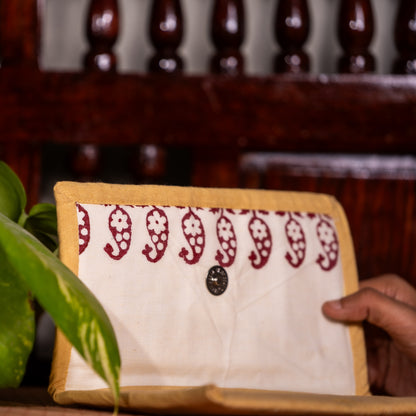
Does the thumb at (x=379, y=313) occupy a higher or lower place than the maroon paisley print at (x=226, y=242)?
lower

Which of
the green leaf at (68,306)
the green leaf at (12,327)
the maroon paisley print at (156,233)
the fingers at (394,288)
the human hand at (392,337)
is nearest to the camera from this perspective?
the green leaf at (68,306)

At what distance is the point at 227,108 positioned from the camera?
37.5 inches

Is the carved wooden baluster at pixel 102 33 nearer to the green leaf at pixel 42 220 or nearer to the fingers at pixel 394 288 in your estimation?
the green leaf at pixel 42 220

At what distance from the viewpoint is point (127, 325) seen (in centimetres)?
52

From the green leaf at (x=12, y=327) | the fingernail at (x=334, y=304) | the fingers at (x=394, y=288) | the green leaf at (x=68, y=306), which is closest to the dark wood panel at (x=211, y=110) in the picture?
the fingers at (x=394, y=288)

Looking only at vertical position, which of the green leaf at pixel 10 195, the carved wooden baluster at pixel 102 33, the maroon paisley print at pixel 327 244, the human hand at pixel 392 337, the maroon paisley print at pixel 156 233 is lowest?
the human hand at pixel 392 337

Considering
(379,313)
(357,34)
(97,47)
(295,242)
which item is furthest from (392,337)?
(97,47)

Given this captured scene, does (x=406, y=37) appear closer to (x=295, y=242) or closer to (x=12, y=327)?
(x=295, y=242)

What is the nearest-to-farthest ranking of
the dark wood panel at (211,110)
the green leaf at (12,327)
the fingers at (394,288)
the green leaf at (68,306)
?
1. the green leaf at (68,306)
2. the green leaf at (12,327)
3. the fingers at (394,288)
4. the dark wood panel at (211,110)

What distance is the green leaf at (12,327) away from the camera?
431mm

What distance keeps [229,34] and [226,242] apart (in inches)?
20.7

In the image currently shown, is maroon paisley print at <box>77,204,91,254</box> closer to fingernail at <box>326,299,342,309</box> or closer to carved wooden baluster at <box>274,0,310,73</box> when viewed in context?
fingernail at <box>326,299,342,309</box>

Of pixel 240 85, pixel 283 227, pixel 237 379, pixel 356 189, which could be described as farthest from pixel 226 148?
pixel 237 379

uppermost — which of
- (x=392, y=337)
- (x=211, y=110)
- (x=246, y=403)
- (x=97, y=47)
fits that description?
(x=97, y=47)
